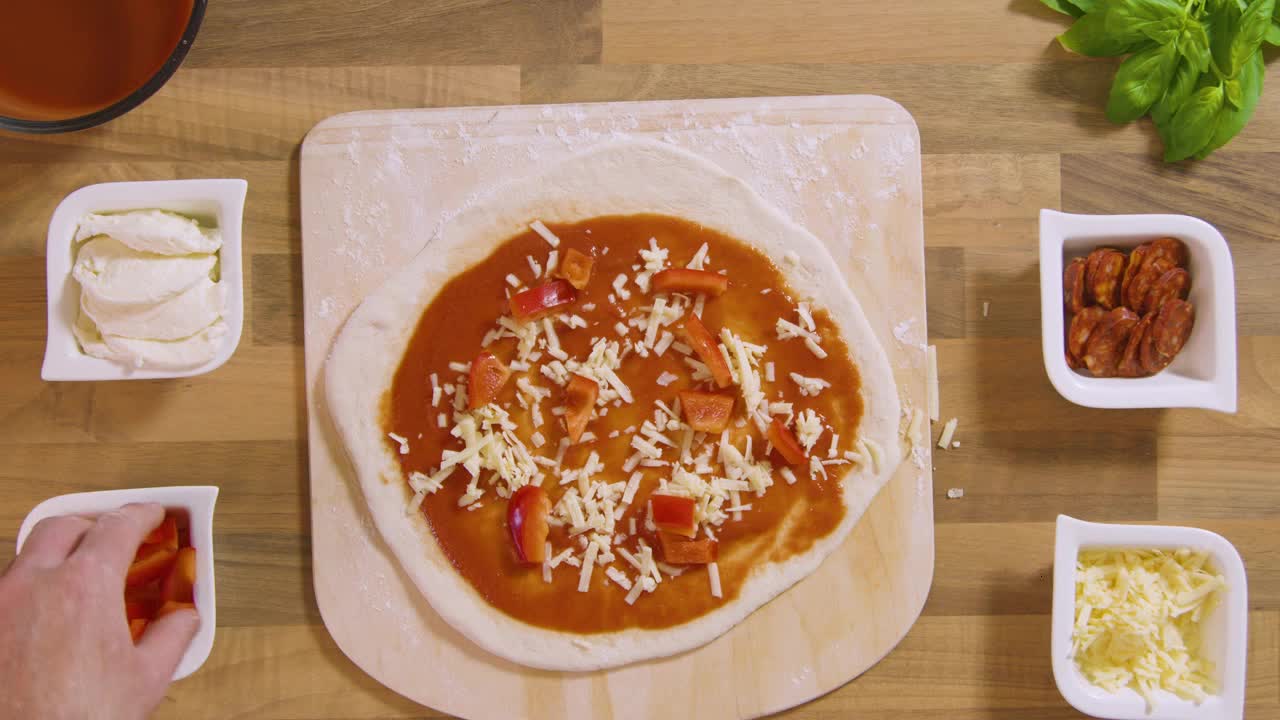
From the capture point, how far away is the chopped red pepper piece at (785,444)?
2.08 m

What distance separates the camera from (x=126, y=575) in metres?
1.95

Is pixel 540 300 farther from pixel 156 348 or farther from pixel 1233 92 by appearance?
pixel 1233 92

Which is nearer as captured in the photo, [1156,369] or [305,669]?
[1156,369]

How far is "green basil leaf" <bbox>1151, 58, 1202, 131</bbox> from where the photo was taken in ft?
6.74

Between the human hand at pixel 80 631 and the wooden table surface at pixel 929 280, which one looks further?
the wooden table surface at pixel 929 280

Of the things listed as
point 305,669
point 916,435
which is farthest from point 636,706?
point 916,435

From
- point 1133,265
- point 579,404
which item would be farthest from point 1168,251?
point 579,404

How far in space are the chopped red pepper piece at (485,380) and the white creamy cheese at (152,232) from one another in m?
0.66

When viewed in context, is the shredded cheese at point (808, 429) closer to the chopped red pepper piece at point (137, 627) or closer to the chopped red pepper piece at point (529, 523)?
the chopped red pepper piece at point (529, 523)

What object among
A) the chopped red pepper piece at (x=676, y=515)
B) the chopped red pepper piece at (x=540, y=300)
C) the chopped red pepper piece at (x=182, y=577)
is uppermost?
the chopped red pepper piece at (x=540, y=300)

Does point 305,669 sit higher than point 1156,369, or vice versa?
point 1156,369

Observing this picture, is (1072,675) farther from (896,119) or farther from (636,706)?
(896,119)

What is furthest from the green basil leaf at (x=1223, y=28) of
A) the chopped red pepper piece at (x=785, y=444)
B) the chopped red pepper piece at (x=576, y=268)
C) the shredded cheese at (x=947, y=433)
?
the chopped red pepper piece at (x=576, y=268)

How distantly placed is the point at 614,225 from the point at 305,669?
4.56 feet
